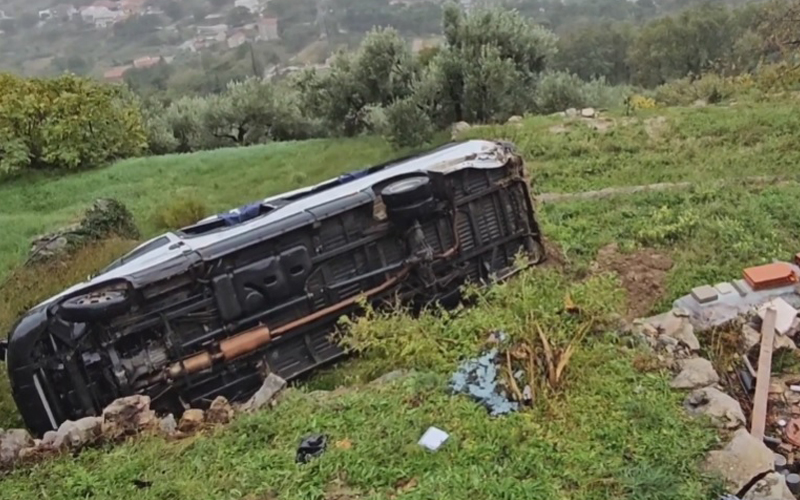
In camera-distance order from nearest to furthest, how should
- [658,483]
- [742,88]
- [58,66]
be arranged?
[658,483] < [742,88] < [58,66]

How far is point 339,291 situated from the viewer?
23.1ft

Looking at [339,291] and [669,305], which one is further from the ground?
[339,291]

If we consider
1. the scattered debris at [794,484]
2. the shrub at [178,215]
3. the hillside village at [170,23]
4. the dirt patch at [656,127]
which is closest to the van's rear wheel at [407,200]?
the scattered debris at [794,484]

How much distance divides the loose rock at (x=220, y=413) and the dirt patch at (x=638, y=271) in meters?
4.41

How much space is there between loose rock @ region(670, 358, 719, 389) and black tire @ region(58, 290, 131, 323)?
14.8 ft

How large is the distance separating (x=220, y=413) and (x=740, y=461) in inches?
146

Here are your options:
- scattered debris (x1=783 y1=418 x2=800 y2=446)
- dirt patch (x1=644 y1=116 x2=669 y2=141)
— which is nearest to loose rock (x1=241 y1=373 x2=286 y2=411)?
scattered debris (x1=783 y1=418 x2=800 y2=446)

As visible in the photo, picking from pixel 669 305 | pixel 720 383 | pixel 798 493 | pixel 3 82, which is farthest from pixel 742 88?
pixel 3 82

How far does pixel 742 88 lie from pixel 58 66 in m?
47.8

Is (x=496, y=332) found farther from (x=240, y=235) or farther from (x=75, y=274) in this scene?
(x=75, y=274)

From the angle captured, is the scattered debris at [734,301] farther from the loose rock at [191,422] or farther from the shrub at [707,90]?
the shrub at [707,90]

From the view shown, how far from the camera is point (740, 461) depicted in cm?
425

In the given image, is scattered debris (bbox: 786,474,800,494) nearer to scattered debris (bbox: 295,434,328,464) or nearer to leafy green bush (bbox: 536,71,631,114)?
scattered debris (bbox: 295,434,328,464)

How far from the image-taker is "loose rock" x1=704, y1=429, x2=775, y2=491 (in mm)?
4160
